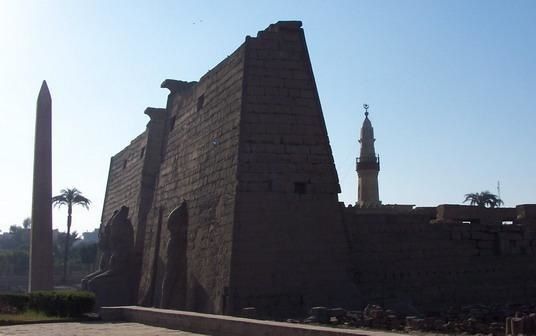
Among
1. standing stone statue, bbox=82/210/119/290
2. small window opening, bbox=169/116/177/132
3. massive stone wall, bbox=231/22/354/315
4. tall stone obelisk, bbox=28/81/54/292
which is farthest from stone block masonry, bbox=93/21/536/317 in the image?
tall stone obelisk, bbox=28/81/54/292

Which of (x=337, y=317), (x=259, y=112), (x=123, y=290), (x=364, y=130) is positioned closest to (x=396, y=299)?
(x=337, y=317)

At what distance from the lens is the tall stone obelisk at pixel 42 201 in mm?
20500

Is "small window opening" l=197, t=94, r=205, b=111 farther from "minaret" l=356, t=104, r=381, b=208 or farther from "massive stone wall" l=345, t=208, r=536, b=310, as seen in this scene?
"minaret" l=356, t=104, r=381, b=208

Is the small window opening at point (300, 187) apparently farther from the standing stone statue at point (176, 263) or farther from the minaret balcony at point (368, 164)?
the minaret balcony at point (368, 164)

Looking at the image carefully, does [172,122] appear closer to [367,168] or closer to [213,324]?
[213,324]

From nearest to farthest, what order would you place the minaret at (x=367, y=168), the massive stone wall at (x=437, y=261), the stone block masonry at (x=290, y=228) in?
the stone block masonry at (x=290, y=228) < the massive stone wall at (x=437, y=261) < the minaret at (x=367, y=168)

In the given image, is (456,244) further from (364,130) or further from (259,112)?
(364,130)

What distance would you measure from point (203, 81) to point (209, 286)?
5364mm

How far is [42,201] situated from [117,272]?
2893 millimetres

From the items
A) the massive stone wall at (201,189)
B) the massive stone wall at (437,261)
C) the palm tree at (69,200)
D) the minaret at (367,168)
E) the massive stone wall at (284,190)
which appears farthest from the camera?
the palm tree at (69,200)

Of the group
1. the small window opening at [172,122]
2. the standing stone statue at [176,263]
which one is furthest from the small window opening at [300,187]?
the small window opening at [172,122]

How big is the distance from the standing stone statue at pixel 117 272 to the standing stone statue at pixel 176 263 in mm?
4181

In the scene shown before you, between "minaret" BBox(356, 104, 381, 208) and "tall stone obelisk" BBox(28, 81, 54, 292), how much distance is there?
12.7 meters

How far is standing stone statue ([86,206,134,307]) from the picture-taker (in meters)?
20.1
